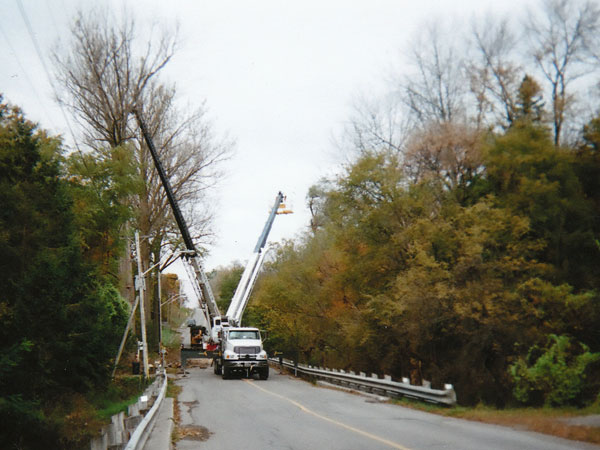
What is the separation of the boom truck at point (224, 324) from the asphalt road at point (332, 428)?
10839 millimetres

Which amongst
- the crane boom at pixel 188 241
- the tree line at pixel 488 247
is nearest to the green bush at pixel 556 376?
the tree line at pixel 488 247

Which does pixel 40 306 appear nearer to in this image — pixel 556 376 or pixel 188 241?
pixel 556 376

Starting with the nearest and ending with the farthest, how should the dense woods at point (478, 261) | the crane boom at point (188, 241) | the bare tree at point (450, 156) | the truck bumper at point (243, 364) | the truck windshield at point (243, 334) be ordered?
the dense woods at point (478, 261) → the bare tree at point (450, 156) → the truck bumper at point (243, 364) → the crane boom at point (188, 241) → the truck windshield at point (243, 334)

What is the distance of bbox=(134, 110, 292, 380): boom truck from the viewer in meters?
30.1

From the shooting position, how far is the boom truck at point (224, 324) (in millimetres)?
30062

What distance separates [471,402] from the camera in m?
23.1

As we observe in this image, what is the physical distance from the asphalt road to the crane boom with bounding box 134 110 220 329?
45.9 feet

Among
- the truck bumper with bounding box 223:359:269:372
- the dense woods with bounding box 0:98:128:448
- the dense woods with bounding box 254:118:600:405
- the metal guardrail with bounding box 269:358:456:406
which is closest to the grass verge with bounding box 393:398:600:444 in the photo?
the metal guardrail with bounding box 269:358:456:406

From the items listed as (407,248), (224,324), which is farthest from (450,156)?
(224,324)

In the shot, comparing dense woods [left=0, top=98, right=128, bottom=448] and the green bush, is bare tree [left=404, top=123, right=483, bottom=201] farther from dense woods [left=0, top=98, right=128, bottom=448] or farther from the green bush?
dense woods [left=0, top=98, right=128, bottom=448]

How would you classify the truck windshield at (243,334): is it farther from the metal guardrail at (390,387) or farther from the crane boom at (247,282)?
the metal guardrail at (390,387)

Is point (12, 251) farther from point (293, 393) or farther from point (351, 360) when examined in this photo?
point (351, 360)

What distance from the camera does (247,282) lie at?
3584cm

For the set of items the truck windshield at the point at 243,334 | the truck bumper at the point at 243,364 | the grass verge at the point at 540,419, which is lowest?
the grass verge at the point at 540,419
